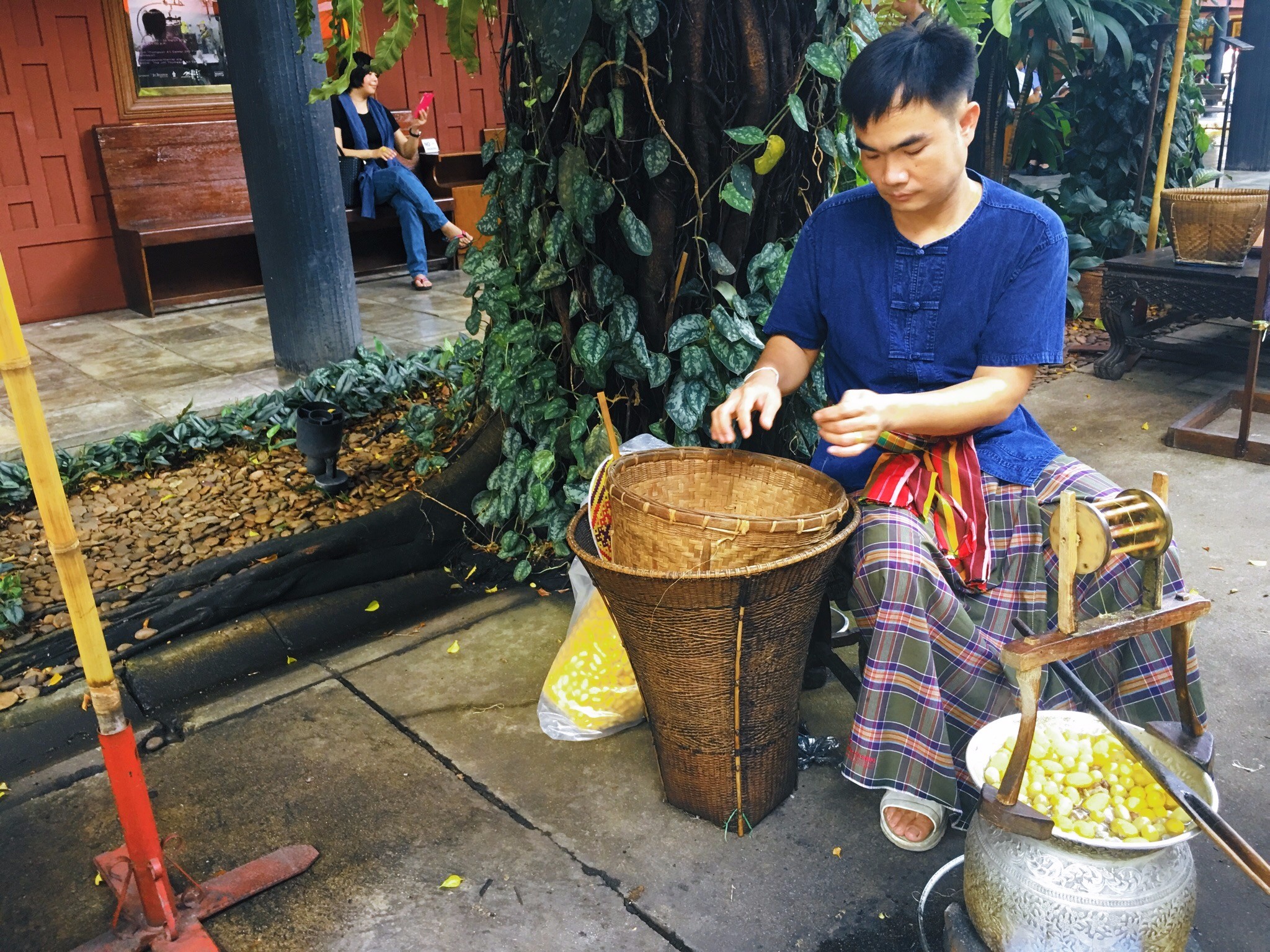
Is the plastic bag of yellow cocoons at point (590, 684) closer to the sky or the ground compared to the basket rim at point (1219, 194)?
closer to the ground

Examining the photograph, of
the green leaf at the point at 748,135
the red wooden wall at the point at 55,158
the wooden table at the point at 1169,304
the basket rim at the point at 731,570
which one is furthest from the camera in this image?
the red wooden wall at the point at 55,158

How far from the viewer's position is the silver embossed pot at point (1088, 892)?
1674mm

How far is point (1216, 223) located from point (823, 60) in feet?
9.64

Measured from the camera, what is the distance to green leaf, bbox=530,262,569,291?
10.7 ft

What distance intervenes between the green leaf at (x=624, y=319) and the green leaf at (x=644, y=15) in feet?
2.57

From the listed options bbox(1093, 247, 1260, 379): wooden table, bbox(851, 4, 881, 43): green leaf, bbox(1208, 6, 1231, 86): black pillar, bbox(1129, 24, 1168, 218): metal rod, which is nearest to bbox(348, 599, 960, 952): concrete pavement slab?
bbox(851, 4, 881, 43): green leaf

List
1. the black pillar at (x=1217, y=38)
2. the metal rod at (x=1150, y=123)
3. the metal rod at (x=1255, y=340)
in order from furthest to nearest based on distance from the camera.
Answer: the black pillar at (x=1217, y=38)
the metal rod at (x=1150, y=123)
the metal rod at (x=1255, y=340)

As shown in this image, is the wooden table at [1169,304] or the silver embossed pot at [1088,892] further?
the wooden table at [1169,304]

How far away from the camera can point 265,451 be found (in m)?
4.62

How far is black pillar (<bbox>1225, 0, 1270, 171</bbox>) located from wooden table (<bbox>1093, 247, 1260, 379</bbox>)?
7596mm

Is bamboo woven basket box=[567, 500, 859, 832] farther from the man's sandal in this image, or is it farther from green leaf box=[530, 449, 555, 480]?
green leaf box=[530, 449, 555, 480]

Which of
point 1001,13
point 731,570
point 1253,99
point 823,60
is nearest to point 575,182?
point 823,60

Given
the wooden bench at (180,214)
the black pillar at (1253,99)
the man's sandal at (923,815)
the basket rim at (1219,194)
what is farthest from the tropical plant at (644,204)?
the black pillar at (1253,99)

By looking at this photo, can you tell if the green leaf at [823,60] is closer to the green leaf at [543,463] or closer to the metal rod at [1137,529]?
the green leaf at [543,463]
